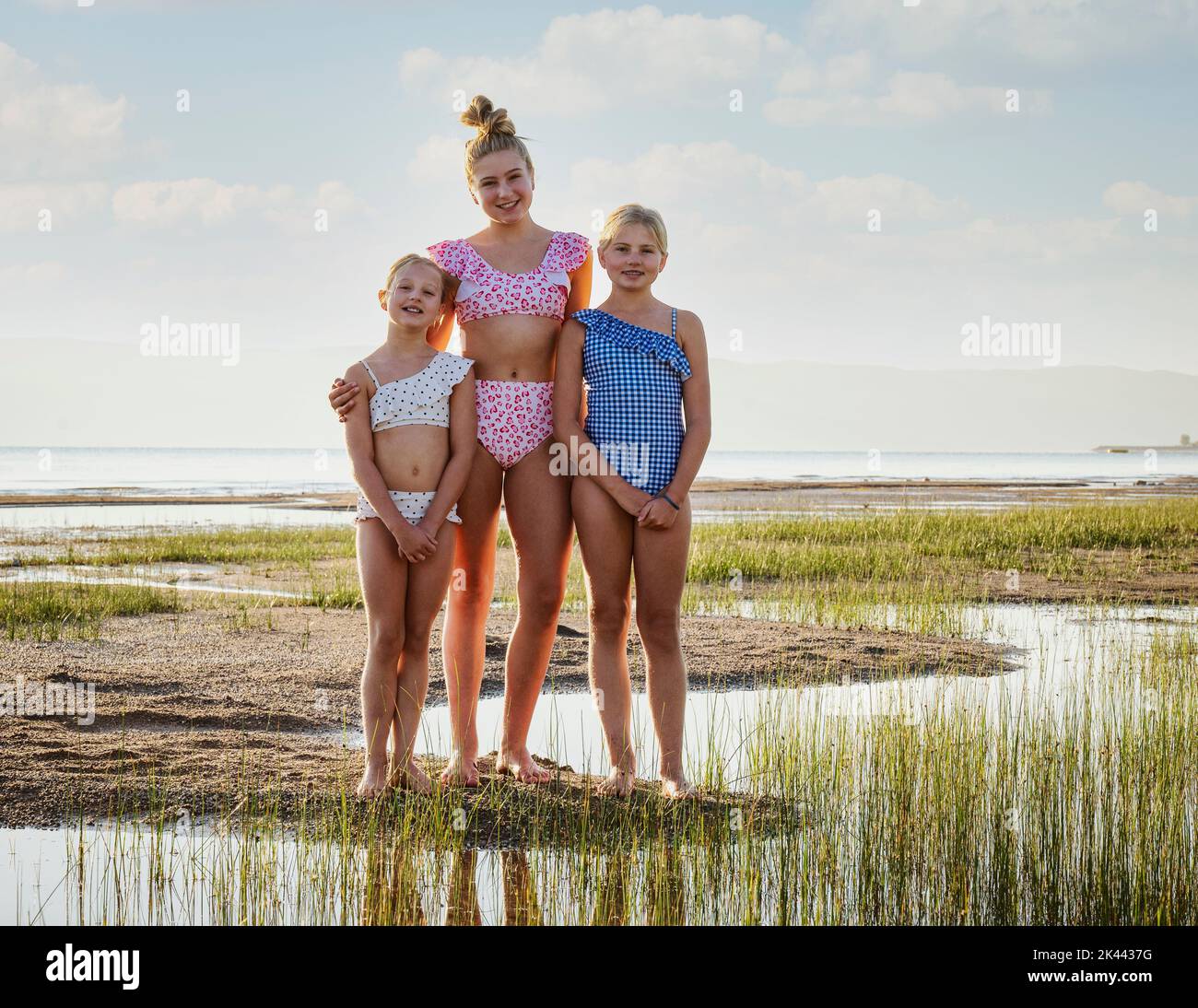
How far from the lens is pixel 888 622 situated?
10086mm

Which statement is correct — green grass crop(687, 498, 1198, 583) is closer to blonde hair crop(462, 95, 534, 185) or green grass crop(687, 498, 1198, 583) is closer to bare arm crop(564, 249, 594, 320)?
bare arm crop(564, 249, 594, 320)

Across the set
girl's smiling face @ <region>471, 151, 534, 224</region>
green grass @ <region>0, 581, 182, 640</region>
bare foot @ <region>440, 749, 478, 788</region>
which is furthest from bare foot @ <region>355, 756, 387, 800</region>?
green grass @ <region>0, 581, 182, 640</region>

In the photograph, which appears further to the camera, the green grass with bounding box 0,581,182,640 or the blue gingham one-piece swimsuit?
the green grass with bounding box 0,581,182,640

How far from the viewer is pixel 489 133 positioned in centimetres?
512

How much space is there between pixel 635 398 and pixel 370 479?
3.74 ft

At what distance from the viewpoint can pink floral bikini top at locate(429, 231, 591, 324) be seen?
5.04 metres

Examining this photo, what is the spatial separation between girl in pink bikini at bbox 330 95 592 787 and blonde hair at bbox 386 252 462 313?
5 centimetres

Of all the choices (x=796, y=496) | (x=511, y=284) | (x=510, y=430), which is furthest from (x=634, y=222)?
(x=796, y=496)

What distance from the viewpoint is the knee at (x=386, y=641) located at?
4785mm

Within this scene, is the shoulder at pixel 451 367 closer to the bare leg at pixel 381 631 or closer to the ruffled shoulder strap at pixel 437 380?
the ruffled shoulder strap at pixel 437 380

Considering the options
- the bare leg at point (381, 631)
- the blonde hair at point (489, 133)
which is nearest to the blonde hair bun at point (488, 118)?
the blonde hair at point (489, 133)

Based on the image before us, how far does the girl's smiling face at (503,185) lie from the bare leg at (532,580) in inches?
41.5

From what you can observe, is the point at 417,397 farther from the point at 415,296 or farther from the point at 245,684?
the point at 245,684
